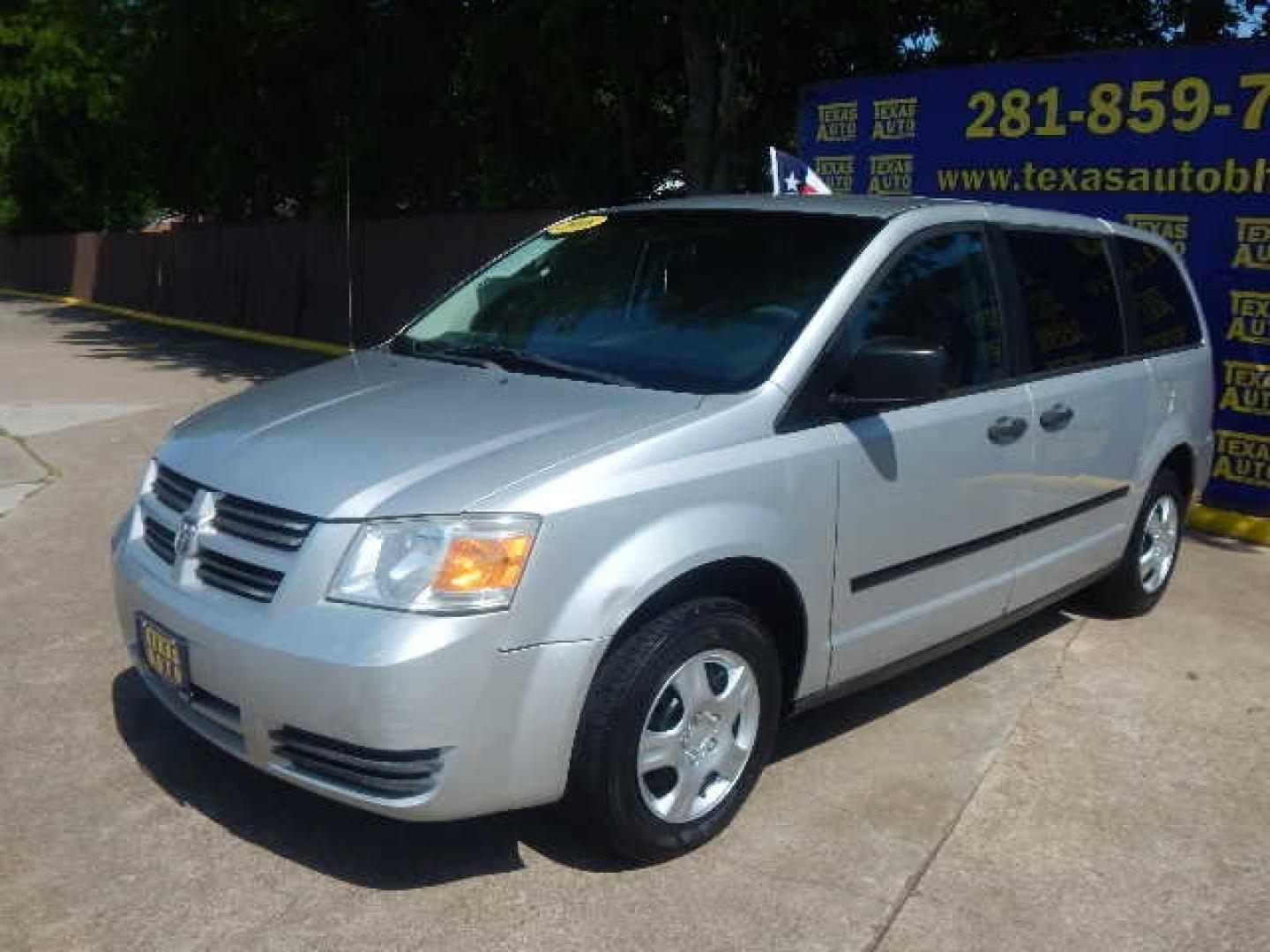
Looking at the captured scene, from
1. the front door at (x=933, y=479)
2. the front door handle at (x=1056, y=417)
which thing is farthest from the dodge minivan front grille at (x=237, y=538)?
the front door handle at (x=1056, y=417)

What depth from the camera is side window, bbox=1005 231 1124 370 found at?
4.37 metres

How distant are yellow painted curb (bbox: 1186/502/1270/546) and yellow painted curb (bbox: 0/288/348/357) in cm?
824

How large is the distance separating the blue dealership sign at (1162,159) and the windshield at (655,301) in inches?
185

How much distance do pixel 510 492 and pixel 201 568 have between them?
90cm

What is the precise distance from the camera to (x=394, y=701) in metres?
2.77

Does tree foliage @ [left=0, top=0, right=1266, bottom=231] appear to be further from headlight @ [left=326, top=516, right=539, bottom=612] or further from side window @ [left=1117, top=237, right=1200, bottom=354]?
headlight @ [left=326, top=516, right=539, bottom=612]

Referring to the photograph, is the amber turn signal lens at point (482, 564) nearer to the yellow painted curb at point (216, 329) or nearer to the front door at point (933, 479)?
the front door at point (933, 479)

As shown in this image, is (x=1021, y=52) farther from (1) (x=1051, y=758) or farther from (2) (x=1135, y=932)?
(2) (x=1135, y=932)

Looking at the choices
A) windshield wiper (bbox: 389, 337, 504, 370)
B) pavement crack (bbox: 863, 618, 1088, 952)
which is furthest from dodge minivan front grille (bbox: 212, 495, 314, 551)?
pavement crack (bbox: 863, 618, 1088, 952)

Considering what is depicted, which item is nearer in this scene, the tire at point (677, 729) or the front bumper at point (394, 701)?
the front bumper at point (394, 701)

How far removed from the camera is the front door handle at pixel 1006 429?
Result: 405 cm

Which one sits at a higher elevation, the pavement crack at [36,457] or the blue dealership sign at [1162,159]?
the blue dealership sign at [1162,159]

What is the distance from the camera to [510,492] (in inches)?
114

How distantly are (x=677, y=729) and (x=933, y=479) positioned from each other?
1178 millimetres
